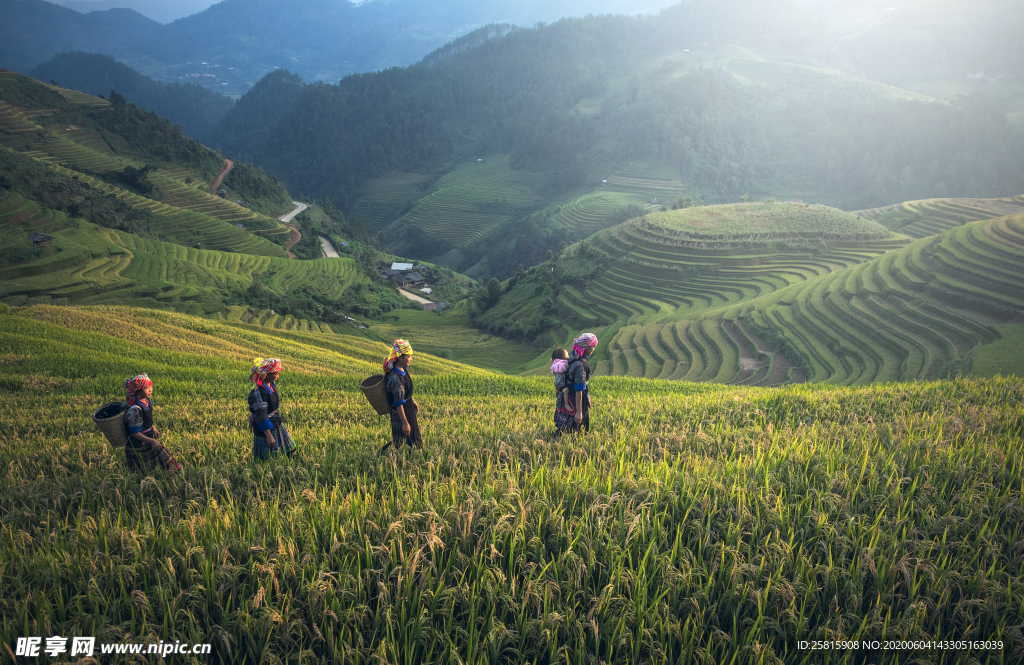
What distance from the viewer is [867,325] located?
4144 centimetres

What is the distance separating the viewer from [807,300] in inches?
1932

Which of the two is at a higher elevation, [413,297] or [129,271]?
[129,271]

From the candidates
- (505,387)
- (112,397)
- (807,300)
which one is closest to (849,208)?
(807,300)

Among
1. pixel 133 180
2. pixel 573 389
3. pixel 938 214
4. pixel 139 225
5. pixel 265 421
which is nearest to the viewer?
pixel 265 421

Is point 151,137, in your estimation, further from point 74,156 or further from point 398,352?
point 398,352

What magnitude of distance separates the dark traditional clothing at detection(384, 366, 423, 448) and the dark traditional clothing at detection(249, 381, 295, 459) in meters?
1.51

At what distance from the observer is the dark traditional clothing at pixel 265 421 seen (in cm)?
664

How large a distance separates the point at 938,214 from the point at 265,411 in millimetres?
105641

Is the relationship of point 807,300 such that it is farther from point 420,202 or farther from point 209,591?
point 420,202

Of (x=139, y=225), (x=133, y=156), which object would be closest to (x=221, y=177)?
(x=133, y=156)

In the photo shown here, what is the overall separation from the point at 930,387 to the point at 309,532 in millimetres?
12284

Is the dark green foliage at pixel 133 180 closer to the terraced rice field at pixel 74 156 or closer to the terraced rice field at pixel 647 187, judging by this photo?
the terraced rice field at pixel 74 156

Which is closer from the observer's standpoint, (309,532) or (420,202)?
(309,532)

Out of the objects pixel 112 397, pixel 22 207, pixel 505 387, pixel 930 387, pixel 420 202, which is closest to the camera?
pixel 930 387
